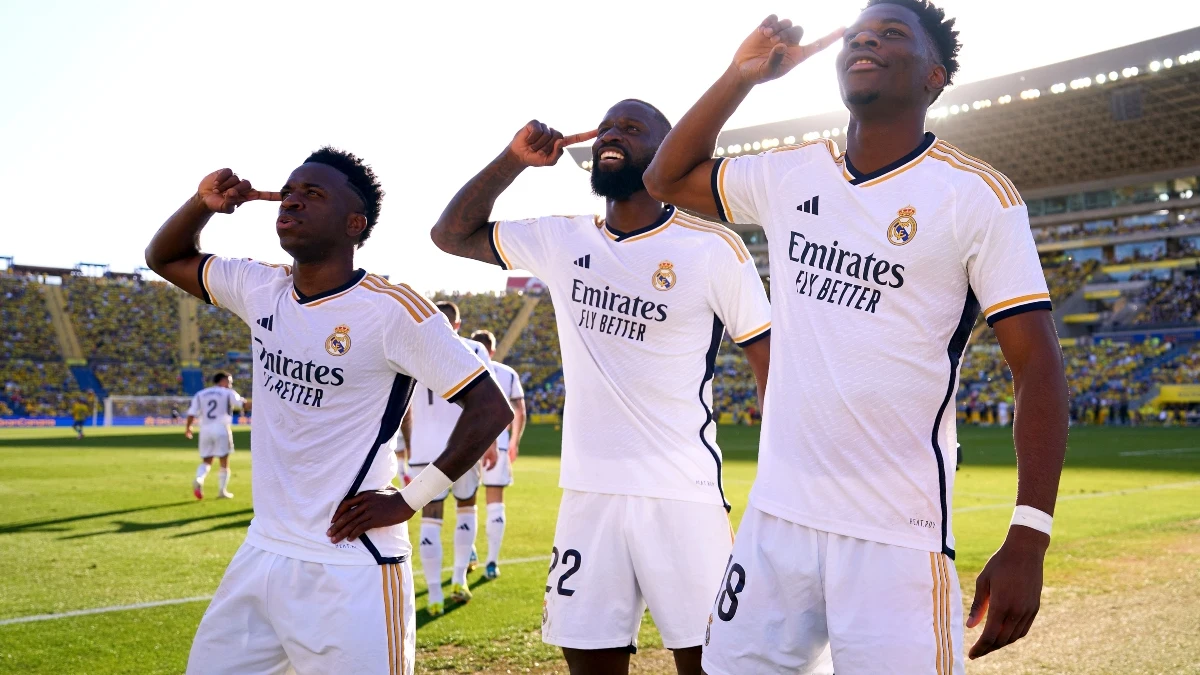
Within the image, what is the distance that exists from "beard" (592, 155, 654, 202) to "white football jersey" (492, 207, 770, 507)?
166 mm

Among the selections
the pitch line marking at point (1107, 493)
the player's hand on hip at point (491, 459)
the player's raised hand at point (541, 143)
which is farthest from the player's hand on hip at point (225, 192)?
the pitch line marking at point (1107, 493)

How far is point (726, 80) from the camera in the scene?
122 inches

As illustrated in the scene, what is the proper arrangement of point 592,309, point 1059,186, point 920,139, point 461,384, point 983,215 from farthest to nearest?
point 1059,186, point 592,309, point 461,384, point 920,139, point 983,215

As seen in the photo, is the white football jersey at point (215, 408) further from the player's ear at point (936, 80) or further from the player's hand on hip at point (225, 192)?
the player's ear at point (936, 80)

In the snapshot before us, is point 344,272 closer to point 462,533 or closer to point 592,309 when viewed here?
point 592,309

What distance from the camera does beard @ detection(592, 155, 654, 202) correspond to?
13.9 ft

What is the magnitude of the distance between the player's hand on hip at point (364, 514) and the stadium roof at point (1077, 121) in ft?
118

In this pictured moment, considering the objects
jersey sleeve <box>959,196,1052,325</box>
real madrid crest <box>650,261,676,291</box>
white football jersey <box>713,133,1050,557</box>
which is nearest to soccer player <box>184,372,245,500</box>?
real madrid crest <box>650,261,676,291</box>

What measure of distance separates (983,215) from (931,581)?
38.3 inches

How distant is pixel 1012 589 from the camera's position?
2.42 m

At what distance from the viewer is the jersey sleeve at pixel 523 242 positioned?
4.46m

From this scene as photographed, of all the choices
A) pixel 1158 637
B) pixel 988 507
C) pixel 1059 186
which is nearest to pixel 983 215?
pixel 1158 637

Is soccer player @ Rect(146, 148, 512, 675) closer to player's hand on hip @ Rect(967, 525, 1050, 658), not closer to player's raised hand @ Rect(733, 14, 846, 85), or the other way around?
player's raised hand @ Rect(733, 14, 846, 85)

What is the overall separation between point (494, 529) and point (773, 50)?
7.57 m
